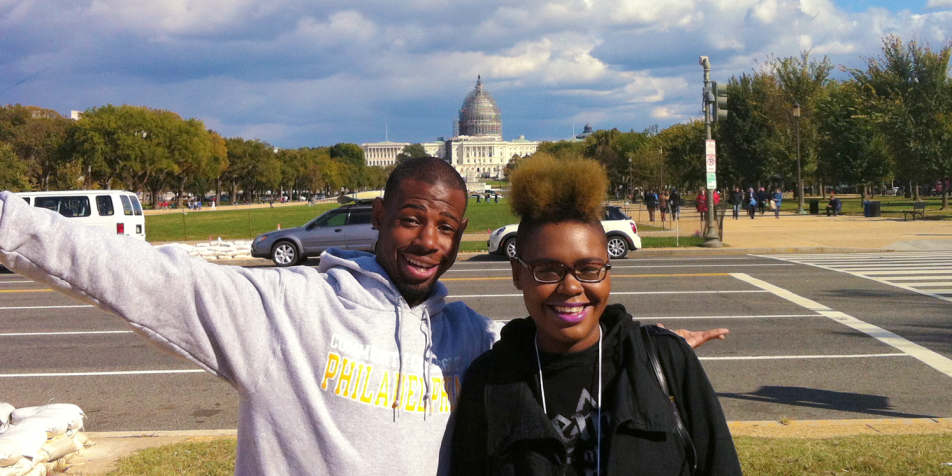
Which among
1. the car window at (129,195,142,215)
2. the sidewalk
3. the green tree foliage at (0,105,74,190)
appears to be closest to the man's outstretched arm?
the sidewalk

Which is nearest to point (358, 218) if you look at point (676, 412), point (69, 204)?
point (69, 204)

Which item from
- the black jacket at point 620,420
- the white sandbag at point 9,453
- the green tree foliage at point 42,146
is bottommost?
the white sandbag at point 9,453

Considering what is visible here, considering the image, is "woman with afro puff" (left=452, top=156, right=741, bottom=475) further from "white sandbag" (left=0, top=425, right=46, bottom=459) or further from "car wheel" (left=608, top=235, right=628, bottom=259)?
"car wheel" (left=608, top=235, right=628, bottom=259)

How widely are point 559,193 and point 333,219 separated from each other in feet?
61.3

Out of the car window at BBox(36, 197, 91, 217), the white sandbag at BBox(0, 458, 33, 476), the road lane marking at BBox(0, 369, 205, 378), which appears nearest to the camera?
the white sandbag at BBox(0, 458, 33, 476)

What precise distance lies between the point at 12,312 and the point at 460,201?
40.3ft

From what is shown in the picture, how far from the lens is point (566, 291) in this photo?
2221 mm

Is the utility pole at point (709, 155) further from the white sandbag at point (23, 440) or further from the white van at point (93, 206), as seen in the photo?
the white sandbag at point (23, 440)

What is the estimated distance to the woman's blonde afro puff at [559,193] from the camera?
2.28m

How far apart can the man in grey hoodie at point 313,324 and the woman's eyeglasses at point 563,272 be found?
0.32 meters

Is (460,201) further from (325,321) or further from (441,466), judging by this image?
(441,466)

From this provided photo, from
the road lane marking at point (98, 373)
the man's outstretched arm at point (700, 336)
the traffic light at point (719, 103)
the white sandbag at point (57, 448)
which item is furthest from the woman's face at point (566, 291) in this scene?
the traffic light at point (719, 103)

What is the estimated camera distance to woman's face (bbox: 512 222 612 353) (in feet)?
7.25

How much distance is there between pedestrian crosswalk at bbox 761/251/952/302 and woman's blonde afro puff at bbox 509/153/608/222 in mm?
11752
